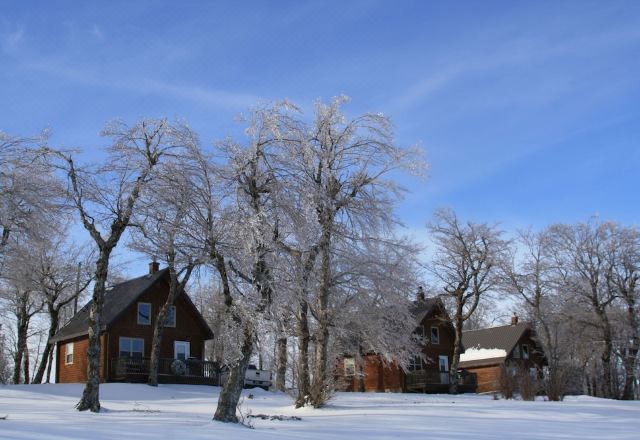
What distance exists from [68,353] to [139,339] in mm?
5097

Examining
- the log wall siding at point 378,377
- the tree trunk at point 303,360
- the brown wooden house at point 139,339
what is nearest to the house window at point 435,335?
the log wall siding at point 378,377

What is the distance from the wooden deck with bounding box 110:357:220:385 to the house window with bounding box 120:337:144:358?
1.11m

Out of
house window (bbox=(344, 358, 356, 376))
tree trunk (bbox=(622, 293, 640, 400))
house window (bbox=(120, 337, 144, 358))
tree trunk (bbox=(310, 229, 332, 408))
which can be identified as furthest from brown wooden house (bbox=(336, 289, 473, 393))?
tree trunk (bbox=(310, 229, 332, 408))

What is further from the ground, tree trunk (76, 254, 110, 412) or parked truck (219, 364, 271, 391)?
tree trunk (76, 254, 110, 412)

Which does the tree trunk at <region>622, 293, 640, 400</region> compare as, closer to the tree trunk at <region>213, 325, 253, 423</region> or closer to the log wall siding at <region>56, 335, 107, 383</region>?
the log wall siding at <region>56, 335, 107, 383</region>

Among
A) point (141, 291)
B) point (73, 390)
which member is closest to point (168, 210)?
point (73, 390)

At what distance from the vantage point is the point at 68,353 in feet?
129

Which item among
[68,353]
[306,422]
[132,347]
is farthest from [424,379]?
[306,422]

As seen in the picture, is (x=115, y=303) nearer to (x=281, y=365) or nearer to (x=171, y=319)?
(x=171, y=319)

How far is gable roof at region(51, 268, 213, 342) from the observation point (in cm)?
3647

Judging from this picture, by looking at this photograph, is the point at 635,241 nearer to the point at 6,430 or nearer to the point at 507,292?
the point at 507,292

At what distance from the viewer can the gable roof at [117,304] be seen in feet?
120

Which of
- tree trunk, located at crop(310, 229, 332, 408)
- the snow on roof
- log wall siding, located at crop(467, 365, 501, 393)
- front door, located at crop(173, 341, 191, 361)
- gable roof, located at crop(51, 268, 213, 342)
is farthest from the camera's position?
the snow on roof

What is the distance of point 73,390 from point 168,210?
14.9m
